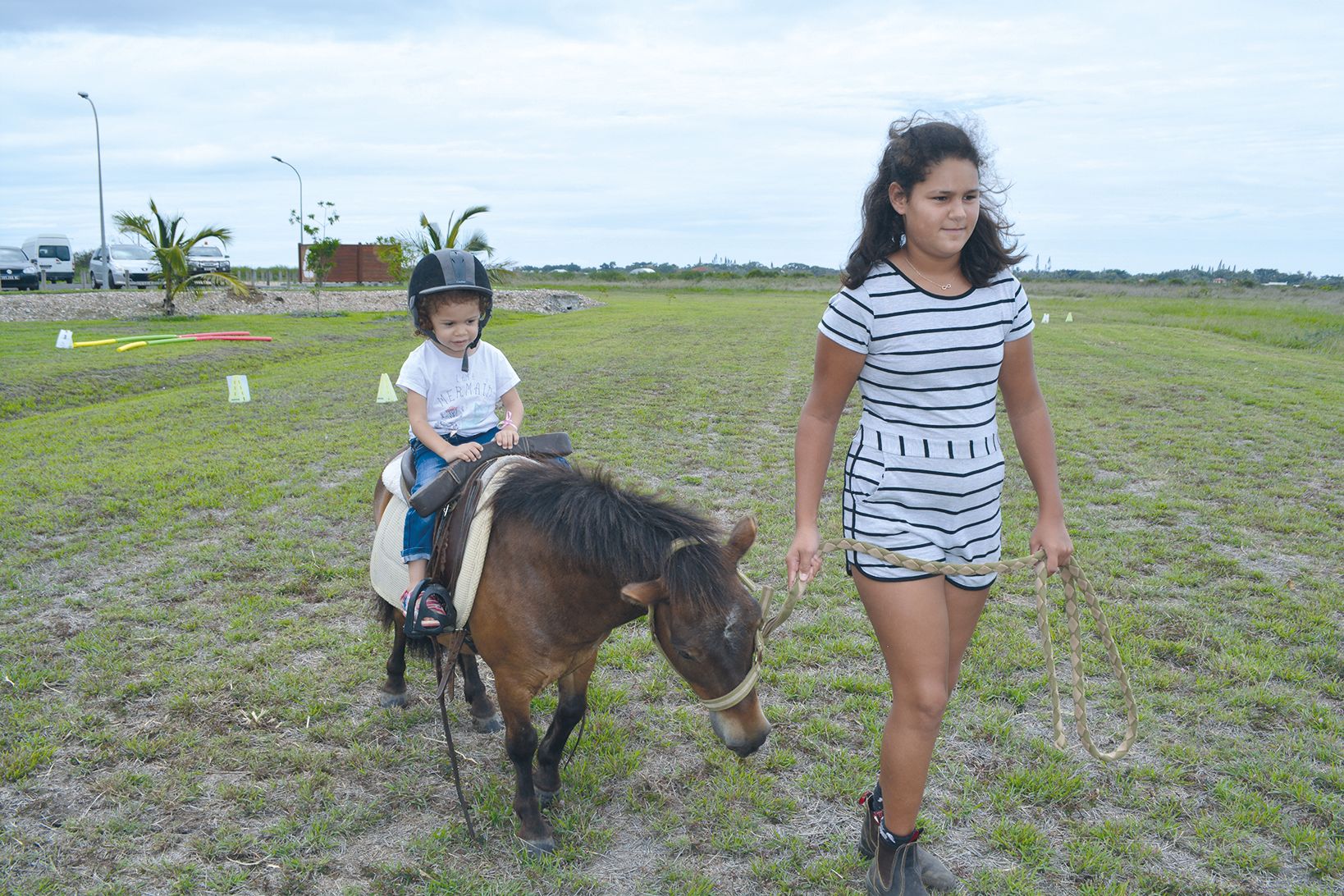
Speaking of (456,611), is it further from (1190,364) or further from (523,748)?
(1190,364)

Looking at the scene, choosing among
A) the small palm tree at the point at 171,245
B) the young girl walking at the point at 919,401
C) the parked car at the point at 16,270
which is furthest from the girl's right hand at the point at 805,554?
the parked car at the point at 16,270

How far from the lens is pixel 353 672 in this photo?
163 inches

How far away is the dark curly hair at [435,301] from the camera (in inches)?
132

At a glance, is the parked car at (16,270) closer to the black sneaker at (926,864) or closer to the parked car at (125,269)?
the parked car at (125,269)

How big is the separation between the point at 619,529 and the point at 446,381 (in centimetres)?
126

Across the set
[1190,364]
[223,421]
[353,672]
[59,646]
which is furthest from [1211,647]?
[1190,364]

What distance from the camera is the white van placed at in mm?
35219

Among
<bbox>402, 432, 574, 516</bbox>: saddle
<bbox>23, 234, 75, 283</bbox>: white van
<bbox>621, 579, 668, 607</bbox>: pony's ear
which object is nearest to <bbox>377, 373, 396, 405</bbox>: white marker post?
<bbox>402, 432, 574, 516</bbox>: saddle

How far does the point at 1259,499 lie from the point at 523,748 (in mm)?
6812

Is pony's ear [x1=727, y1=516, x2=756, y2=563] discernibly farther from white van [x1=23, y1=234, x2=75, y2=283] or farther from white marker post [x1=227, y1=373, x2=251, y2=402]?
white van [x1=23, y1=234, x2=75, y2=283]

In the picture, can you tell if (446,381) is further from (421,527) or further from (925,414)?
(925,414)

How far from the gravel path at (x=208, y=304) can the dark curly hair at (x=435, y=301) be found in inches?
896

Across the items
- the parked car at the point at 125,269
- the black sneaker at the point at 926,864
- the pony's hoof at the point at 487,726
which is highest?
the parked car at the point at 125,269

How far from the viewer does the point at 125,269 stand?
30.1 m
